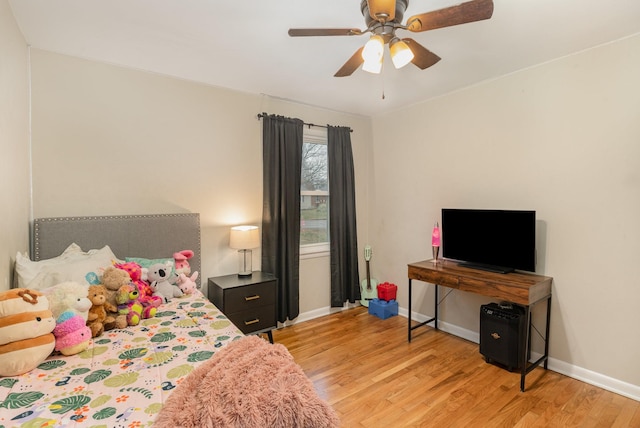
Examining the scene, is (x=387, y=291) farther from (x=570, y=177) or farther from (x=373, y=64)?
(x=373, y=64)

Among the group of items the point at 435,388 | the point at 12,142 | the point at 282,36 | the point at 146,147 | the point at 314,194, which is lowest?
the point at 435,388

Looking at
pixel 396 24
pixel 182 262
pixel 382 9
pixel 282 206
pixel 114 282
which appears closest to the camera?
pixel 382 9

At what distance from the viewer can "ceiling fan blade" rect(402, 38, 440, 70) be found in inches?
68.8

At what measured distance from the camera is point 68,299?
1.66 metres

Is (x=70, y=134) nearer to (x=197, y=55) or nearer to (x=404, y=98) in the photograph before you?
(x=197, y=55)

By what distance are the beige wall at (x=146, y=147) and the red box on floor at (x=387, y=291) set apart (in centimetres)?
99

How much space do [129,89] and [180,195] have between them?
3.22 feet

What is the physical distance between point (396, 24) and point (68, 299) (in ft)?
7.60

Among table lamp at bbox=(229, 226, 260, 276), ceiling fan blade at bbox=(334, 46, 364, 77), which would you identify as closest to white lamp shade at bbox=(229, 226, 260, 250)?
table lamp at bbox=(229, 226, 260, 276)

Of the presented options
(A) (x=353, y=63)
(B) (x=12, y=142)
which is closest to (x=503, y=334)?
(A) (x=353, y=63)

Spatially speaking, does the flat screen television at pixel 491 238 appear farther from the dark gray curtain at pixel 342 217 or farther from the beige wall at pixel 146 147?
the beige wall at pixel 146 147

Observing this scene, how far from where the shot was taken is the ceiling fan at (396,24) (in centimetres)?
143

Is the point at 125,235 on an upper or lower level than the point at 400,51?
lower

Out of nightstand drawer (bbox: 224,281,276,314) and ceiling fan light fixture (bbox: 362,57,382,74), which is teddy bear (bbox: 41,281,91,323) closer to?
nightstand drawer (bbox: 224,281,276,314)
